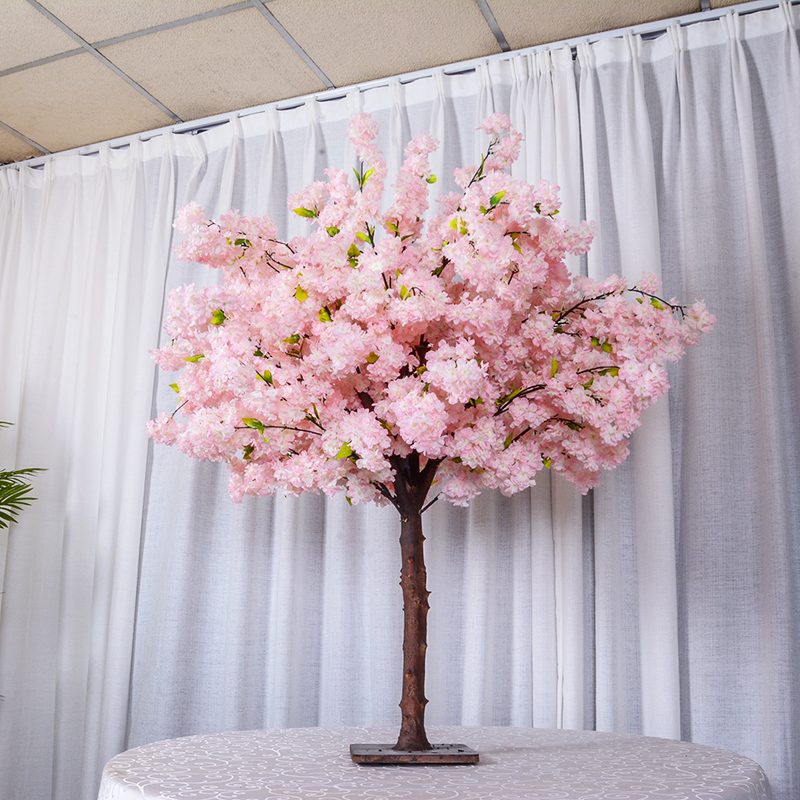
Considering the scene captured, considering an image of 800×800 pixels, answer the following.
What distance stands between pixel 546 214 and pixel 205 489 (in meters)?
1.57

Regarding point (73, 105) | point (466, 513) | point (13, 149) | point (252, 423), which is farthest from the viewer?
point (13, 149)

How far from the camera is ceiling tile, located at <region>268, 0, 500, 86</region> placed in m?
2.33

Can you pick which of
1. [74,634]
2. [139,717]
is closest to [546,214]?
[139,717]

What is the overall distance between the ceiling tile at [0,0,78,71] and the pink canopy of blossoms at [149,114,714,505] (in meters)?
1.38

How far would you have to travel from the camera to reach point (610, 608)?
2.09 meters

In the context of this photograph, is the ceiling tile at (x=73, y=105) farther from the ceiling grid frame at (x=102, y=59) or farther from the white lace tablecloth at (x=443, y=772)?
the white lace tablecloth at (x=443, y=772)

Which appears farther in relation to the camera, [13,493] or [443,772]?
[13,493]

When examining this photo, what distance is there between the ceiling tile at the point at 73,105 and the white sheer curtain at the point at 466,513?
0.41 ft

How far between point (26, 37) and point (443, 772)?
240 cm

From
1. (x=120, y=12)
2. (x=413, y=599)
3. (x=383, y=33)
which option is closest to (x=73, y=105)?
(x=120, y=12)

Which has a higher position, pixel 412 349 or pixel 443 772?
pixel 412 349

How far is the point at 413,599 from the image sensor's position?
4.89 ft

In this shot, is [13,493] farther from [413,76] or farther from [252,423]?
[413,76]

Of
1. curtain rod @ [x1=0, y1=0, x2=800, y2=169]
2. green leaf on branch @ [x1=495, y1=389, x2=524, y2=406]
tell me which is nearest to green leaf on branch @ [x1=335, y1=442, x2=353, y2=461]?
green leaf on branch @ [x1=495, y1=389, x2=524, y2=406]
